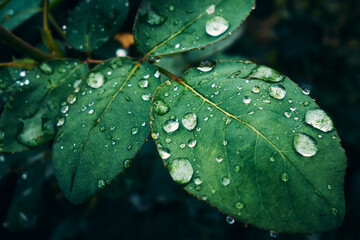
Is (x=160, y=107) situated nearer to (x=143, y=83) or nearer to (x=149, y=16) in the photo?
(x=143, y=83)

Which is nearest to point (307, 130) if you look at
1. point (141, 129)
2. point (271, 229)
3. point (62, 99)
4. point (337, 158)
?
point (337, 158)

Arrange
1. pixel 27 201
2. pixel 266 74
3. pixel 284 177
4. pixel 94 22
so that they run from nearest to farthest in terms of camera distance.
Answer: pixel 284 177 < pixel 266 74 < pixel 94 22 < pixel 27 201

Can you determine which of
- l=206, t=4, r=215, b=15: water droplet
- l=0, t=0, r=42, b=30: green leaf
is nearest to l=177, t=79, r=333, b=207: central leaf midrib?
l=206, t=4, r=215, b=15: water droplet

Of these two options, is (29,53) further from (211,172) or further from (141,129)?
(211,172)

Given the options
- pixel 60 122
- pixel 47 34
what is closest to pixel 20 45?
pixel 47 34

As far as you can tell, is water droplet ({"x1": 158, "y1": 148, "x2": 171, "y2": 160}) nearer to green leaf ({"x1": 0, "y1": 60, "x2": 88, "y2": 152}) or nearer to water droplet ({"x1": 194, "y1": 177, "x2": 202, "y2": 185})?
water droplet ({"x1": 194, "y1": 177, "x2": 202, "y2": 185})

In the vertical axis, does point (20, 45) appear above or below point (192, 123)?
above
